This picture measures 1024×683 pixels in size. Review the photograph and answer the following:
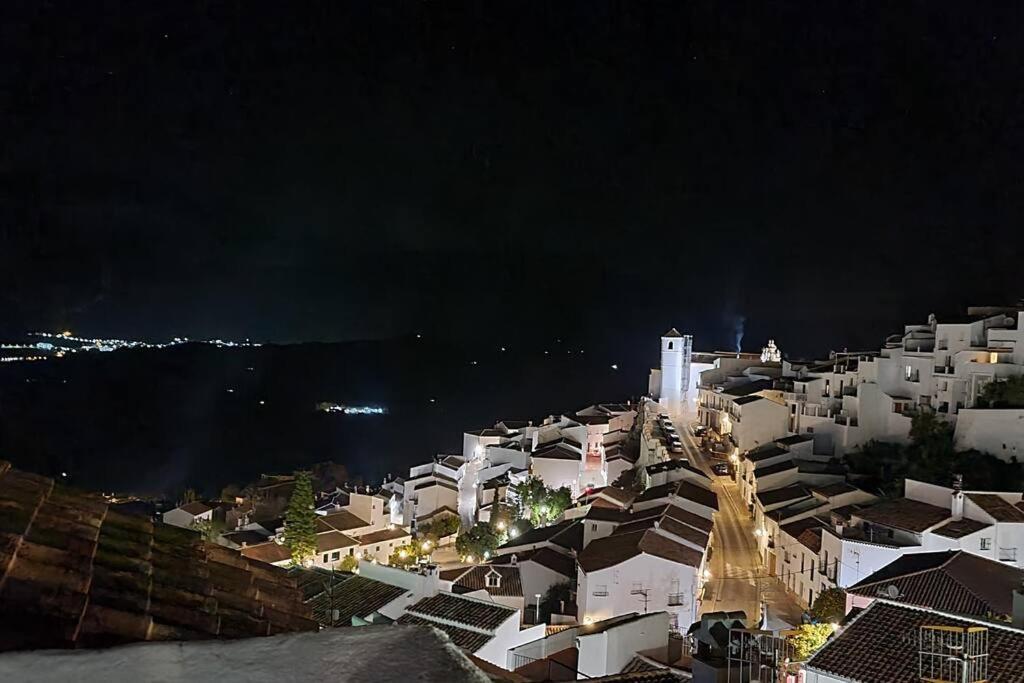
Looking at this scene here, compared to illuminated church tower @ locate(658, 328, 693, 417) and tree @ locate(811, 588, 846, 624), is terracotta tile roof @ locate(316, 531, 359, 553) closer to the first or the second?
tree @ locate(811, 588, 846, 624)

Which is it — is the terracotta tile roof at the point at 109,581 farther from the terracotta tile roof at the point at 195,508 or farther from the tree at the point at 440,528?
the terracotta tile roof at the point at 195,508

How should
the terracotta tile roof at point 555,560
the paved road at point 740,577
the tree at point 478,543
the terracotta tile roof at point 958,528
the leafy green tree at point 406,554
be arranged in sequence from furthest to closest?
the leafy green tree at point 406,554, the tree at point 478,543, the terracotta tile roof at point 555,560, the paved road at point 740,577, the terracotta tile roof at point 958,528

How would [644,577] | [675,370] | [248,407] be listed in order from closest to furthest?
[644,577] < [675,370] < [248,407]

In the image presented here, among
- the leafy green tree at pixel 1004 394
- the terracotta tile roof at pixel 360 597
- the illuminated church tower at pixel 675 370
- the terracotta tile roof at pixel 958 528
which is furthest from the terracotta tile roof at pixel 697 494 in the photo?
the illuminated church tower at pixel 675 370

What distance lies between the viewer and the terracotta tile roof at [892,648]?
7.82 metres

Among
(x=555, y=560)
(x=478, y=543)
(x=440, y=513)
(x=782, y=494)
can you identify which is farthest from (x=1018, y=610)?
(x=440, y=513)

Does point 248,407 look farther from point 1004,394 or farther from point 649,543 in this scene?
point 1004,394

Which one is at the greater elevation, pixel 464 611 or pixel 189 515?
pixel 464 611

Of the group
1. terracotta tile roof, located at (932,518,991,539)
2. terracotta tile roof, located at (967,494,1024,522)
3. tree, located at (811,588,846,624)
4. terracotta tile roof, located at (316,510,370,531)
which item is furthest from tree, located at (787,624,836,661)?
terracotta tile roof, located at (316,510,370,531)

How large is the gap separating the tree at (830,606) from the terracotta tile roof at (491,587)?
711 centimetres

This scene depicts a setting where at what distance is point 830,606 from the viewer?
14.6m

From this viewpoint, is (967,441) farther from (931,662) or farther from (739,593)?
(931,662)

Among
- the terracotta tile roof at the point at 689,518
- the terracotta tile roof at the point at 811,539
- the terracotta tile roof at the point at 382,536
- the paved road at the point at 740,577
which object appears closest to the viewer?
the paved road at the point at 740,577

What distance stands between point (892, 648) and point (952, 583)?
18.3ft
